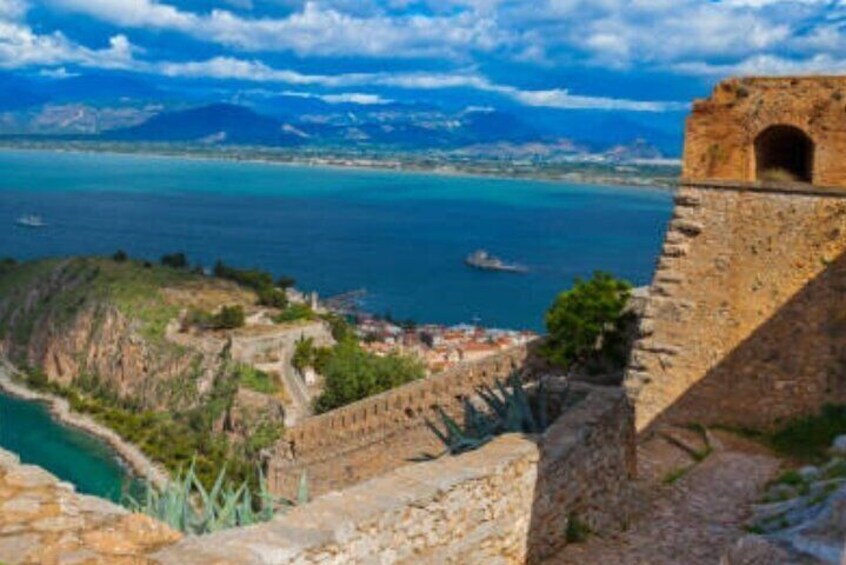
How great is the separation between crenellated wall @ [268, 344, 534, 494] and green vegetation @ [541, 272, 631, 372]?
0.81 m

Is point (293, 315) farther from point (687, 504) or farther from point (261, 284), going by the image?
point (687, 504)

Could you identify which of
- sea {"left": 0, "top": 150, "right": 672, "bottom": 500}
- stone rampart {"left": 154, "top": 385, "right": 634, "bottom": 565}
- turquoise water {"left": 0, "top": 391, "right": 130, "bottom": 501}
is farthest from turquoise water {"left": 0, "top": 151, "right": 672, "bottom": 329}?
stone rampart {"left": 154, "top": 385, "right": 634, "bottom": 565}

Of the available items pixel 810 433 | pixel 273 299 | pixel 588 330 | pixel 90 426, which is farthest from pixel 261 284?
pixel 810 433

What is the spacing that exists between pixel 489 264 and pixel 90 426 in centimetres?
5216

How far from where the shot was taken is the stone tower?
1030cm

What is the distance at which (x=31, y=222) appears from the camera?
120500 mm

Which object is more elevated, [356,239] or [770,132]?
[770,132]

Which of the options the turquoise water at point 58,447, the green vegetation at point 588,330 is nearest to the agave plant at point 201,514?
the green vegetation at point 588,330

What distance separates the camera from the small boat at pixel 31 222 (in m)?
119

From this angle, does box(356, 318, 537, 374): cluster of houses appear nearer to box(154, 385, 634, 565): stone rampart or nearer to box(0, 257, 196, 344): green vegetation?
box(0, 257, 196, 344): green vegetation

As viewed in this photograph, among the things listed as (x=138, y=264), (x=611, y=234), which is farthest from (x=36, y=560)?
(x=611, y=234)

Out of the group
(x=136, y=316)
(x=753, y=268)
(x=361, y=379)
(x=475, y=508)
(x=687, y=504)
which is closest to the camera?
(x=475, y=508)

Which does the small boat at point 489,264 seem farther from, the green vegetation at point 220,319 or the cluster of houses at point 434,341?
the green vegetation at point 220,319

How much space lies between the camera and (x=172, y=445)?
4356 centimetres
